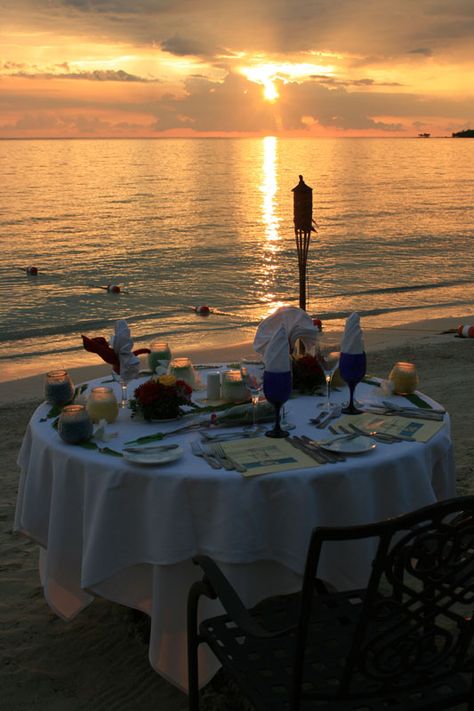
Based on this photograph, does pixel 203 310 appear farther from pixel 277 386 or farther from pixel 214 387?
pixel 277 386

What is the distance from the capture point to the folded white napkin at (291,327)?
3664 mm

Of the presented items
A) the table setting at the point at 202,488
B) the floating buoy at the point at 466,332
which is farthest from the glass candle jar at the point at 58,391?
the floating buoy at the point at 466,332

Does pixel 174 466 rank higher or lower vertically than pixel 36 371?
higher

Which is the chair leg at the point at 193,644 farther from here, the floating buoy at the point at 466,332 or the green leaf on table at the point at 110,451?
the floating buoy at the point at 466,332

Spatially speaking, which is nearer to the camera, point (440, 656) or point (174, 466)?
point (440, 656)

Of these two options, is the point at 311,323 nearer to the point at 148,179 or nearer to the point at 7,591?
the point at 7,591

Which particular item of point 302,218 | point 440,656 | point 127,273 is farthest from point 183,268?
point 440,656

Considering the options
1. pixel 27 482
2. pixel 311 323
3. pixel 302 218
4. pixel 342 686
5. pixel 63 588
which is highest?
pixel 302 218

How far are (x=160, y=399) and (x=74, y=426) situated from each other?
43cm

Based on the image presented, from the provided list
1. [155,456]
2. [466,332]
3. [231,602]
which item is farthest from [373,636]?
[466,332]

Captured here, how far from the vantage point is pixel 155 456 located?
2727 millimetres

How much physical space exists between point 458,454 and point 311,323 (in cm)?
260

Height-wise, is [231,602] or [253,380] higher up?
[253,380]

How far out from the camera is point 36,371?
10.8 m
